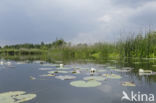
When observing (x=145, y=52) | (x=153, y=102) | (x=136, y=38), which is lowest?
(x=153, y=102)

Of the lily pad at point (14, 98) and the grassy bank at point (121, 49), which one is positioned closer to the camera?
the lily pad at point (14, 98)

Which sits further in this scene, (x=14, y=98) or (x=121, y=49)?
(x=121, y=49)

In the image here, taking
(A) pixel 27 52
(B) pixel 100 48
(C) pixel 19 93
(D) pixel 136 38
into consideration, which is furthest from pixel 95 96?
(A) pixel 27 52

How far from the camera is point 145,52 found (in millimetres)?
11891

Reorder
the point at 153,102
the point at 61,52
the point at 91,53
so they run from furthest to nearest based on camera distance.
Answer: the point at 61,52
the point at 91,53
the point at 153,102

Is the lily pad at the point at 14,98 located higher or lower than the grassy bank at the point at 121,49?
lower

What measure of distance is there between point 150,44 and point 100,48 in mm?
7547

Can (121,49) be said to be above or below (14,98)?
above

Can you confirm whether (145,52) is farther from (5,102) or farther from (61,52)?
(61,52)

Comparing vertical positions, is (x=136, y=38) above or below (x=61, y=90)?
above

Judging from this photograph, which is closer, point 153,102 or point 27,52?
point 153,102

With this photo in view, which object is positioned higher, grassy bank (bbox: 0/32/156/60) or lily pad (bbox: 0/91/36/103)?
grassy bank (bbox: 0/32/156/60)

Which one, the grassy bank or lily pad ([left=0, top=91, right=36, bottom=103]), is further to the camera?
the grassy bank

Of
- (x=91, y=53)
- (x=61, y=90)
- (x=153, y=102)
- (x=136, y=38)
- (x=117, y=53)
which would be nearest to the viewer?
(x=153, y=102)
